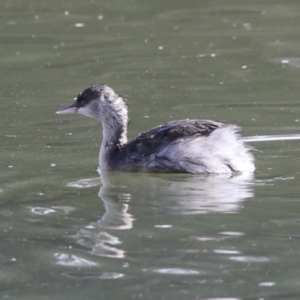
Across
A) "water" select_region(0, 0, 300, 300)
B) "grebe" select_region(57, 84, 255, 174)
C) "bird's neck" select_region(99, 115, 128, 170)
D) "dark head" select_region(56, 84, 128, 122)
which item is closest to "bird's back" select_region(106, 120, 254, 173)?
"grebe" select_region(57, 84, 255, 174)

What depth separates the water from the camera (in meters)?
4.92

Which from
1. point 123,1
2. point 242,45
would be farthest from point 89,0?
point 242,45

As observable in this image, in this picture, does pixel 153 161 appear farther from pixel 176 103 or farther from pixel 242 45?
pixel 242 45

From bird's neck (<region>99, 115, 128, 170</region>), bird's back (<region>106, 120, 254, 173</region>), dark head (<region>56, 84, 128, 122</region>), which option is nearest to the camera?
bird's back (<region>106, 120, 254, 173</region>)

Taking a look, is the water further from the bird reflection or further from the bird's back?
the bird's back

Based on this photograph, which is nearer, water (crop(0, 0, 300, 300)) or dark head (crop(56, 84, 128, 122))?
water (crop(0, 0, 300, 300))

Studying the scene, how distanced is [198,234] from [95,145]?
3.11m

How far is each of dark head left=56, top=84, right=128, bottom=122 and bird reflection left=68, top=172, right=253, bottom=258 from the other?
81 cm

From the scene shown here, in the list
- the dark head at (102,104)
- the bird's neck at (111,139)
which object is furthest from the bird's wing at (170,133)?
the dark head at (102,104)

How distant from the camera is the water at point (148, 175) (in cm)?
492

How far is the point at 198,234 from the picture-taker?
552 centimetres

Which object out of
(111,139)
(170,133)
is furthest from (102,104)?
(170,133)

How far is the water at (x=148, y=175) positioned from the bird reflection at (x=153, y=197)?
0.01 metres

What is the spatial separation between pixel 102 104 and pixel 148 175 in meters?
1.07
